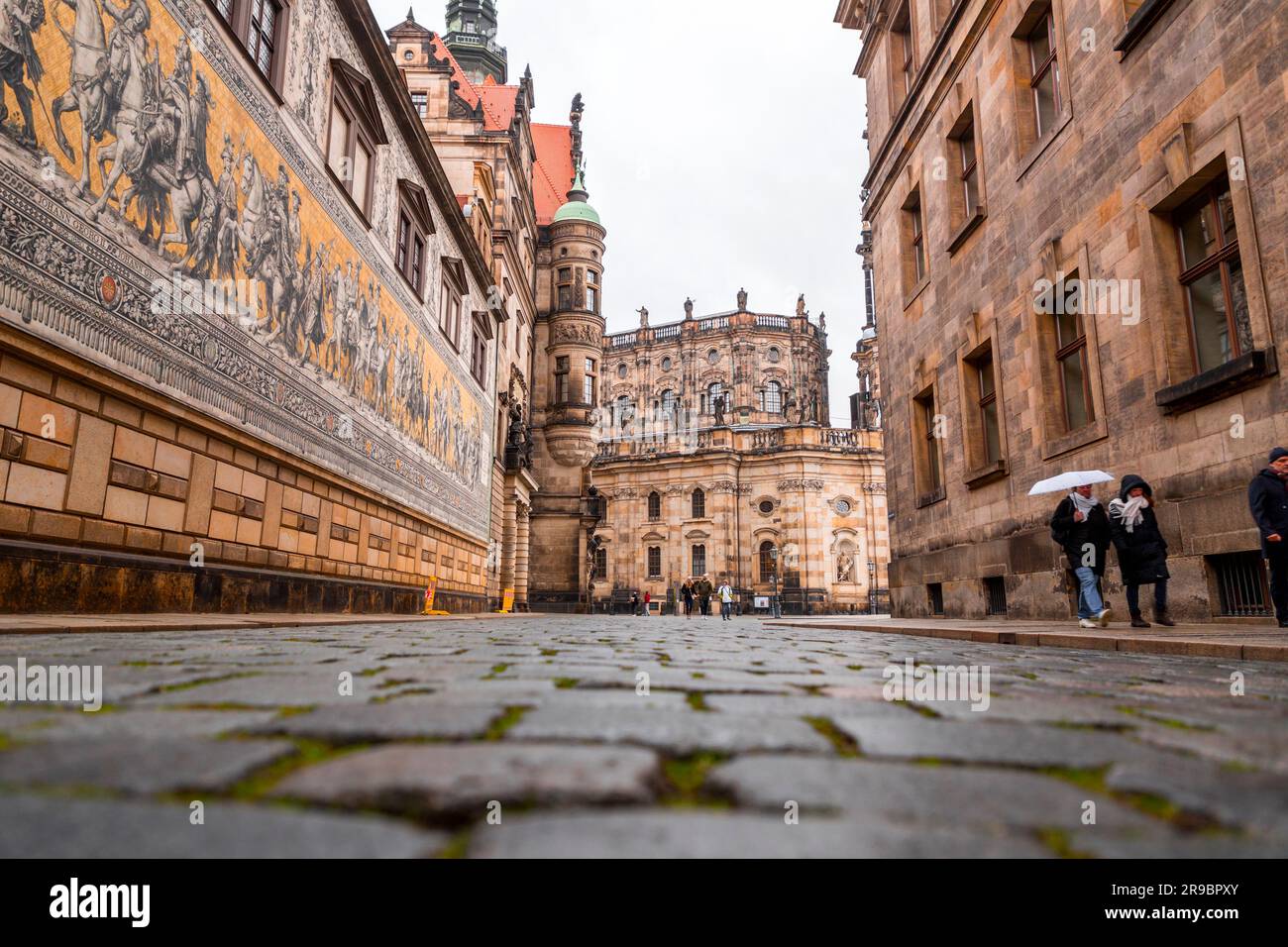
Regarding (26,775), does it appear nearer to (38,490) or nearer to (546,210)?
(38,490)

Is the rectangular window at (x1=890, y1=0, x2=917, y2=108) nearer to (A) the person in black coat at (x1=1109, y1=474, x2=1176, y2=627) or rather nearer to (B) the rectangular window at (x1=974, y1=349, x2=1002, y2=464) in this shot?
(B) the rectangular window at (x1=974, y1=349, x2=1002, y2=464)

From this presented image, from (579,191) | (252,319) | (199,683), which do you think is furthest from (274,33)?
(579,191)

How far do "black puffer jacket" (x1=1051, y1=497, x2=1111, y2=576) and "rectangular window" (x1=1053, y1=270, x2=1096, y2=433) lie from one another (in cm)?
225

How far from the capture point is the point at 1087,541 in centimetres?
759

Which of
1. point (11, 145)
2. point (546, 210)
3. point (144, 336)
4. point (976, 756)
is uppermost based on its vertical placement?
point (546, 210)

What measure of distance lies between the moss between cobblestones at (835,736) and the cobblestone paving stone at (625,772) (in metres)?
0.01

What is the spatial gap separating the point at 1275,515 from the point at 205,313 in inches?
393

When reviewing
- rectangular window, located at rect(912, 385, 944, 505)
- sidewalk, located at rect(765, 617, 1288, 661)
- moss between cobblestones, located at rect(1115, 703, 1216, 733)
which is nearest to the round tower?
rectangular window, located at rect(912, 385, 944, 505)

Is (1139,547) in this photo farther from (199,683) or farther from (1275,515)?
(199,683)

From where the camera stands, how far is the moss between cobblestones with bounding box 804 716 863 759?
5.16 ft

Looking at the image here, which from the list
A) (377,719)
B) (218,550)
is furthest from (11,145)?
(377,719)

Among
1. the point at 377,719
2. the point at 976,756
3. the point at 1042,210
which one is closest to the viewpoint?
the point at 976,756

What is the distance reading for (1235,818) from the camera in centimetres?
113
